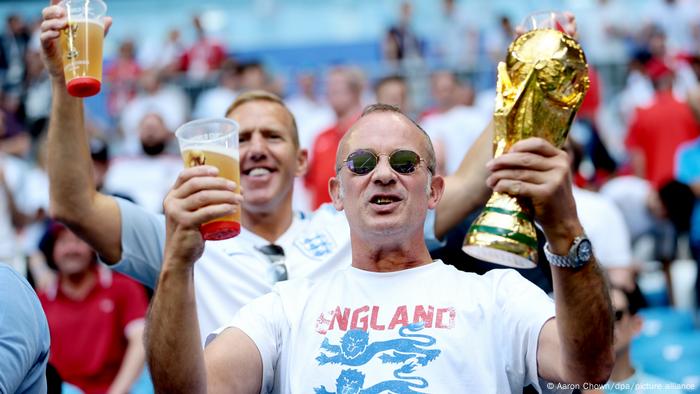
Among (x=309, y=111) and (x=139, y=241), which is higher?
(x=309, y=111)

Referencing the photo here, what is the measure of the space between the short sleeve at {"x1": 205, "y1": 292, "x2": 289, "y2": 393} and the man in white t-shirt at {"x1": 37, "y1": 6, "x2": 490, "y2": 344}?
0.55 metres

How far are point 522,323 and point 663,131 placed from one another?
21.9 feet

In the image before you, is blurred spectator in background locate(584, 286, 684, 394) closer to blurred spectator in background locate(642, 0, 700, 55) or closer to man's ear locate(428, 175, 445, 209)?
man's ear locate(428, 175, 445, 209)

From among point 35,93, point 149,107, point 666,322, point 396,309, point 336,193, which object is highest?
point 35,93

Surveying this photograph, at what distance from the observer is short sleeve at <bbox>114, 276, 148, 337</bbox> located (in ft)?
18.5

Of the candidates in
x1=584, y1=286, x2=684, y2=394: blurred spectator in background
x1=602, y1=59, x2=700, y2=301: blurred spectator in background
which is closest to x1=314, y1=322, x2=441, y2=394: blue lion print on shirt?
x1=584, y1=286, x2=684, y2=394: blurred spectator in background

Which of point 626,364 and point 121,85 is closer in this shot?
point 626,364

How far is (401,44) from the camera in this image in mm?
13906

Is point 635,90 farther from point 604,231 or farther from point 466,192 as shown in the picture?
point 466,192

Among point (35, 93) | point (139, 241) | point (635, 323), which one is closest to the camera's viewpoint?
point (139, 241)

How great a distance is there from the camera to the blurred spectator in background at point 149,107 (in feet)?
40.5

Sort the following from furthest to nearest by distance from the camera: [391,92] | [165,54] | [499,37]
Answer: [165,54] < [499,37] < [391,92]

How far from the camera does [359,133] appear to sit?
3.11 meters

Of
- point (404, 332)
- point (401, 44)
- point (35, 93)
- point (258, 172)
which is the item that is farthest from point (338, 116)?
point (35, 93)
